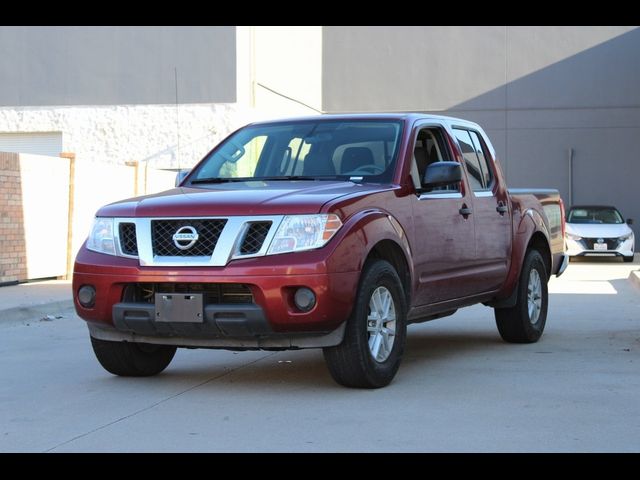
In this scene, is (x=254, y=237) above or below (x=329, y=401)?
above

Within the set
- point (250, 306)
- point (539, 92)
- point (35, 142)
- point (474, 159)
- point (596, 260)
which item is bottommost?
point (596, 260)

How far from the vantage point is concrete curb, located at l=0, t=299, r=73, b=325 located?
1220 centimetres

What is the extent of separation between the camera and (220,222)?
21.7ft

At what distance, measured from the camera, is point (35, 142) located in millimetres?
27828

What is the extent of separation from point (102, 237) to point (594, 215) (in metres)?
21.7

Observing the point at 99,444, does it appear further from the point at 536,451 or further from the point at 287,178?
the point at 287,178

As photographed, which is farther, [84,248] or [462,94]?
[462,94]

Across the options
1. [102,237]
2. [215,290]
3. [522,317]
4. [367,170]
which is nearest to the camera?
[215,290]

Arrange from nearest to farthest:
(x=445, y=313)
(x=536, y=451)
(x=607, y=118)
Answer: (x=536, y=451)
(x=445, y=313)
(x=607, y=118)

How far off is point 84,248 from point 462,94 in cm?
2665

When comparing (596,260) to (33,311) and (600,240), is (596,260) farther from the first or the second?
(33,311)

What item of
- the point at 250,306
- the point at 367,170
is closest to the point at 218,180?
the point at 367,170

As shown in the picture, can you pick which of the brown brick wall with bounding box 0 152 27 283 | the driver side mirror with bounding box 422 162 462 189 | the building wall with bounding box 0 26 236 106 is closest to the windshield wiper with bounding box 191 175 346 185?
the driver side mirror with bounding box 422 162 462 189
